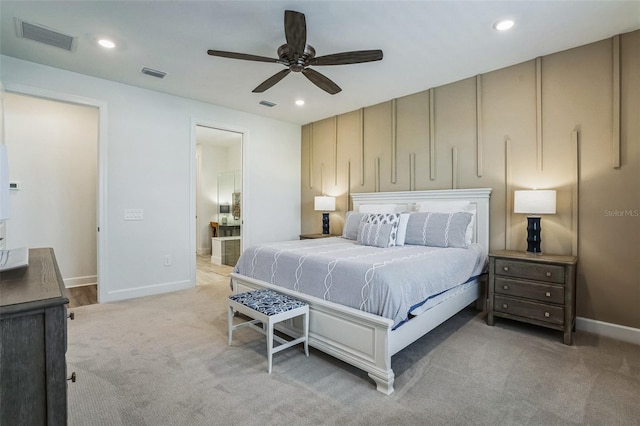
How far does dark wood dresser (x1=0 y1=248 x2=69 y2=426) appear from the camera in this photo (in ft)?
2.96

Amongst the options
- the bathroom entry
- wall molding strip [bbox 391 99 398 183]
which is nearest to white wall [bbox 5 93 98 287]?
the bathroom entry

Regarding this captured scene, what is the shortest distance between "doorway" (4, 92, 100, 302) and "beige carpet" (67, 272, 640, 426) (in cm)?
211

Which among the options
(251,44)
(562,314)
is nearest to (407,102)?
(251,44)

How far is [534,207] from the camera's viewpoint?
9.59 feet

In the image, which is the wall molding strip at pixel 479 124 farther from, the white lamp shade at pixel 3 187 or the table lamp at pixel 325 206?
the white lamp shade at pixel 3 187

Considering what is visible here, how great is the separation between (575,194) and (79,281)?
6405mm

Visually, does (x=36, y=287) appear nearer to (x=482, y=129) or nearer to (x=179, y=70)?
(x=179, y=70)

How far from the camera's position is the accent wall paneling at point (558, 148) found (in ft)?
9.12

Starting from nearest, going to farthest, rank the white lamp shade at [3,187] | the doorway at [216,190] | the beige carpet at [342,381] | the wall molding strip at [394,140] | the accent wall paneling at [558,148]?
the white lamp shade at [3,187], the beige carpet at [342,381], the accent wall paneling at [558,148], the wall molding strip at [394,140], the doorway at [216,190]

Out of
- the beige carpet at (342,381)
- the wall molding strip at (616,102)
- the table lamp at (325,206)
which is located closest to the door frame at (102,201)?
the beige carpet at (342,381)

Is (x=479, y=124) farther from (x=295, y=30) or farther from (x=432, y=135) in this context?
(x=295, y=30)

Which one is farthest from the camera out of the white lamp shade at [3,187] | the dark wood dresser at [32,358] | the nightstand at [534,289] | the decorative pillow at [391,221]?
the decorative pillow at [391,221]

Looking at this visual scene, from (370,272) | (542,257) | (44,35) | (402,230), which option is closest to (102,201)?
(44,35)

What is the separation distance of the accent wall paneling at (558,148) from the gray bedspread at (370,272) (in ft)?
2.88
